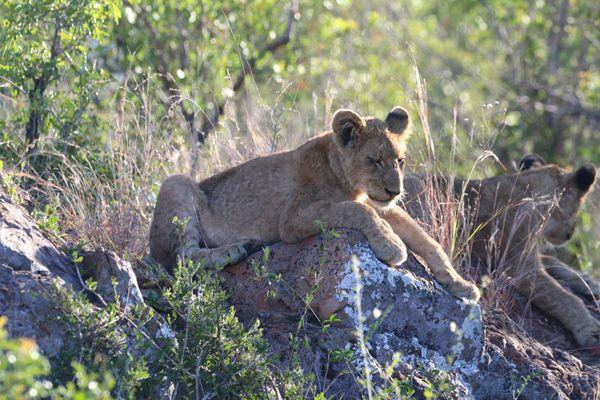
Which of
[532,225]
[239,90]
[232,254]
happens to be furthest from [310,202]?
[239,90]

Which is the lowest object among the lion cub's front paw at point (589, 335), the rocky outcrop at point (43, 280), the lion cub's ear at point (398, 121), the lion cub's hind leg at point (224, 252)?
the lion cub's front paw at point (589, 335)

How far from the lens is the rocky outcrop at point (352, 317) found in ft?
18.4

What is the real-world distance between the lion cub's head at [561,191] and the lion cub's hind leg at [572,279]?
0.27 m

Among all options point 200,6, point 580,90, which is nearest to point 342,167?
point 200,6

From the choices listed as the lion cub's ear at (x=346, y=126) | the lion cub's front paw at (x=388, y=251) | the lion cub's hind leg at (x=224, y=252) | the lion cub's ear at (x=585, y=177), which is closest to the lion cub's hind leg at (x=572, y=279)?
the lion cub's ear at (x=585, y=177)

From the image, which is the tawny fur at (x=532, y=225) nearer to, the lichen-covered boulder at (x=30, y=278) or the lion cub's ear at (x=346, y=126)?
the lion cub's ear at (x=346, y=126)

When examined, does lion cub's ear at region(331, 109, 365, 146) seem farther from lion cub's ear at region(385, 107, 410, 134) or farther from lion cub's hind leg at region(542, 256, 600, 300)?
lion cub's hind leg at region(542, 256, 600, 300)

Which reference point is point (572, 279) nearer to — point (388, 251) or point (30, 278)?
point (388, 251)

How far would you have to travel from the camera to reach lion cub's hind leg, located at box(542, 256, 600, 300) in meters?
8.77

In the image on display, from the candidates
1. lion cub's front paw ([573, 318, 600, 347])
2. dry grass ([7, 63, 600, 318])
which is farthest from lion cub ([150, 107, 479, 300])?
lion cub's front paw ([573, 318, 600, 347])

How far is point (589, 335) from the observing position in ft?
25.7

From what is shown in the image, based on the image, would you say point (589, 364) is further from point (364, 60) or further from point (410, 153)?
point (364, 60)

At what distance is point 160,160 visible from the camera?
27.4 feet

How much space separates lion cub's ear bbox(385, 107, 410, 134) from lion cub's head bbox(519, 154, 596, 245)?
7.53 ft
